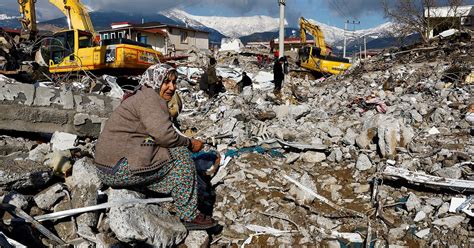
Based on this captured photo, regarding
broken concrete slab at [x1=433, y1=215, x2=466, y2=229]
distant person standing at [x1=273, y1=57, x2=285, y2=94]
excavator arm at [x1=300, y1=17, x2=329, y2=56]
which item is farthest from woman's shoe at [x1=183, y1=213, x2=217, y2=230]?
excavator arm at [x1=300, y1=17, x2=329, y2=56]

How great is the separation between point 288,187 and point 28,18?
1214 cm

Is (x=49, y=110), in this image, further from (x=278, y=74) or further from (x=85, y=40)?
(x=278, y=74)

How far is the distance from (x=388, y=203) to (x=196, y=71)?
1222cm

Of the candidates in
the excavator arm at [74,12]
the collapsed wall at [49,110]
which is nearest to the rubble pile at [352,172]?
the collapsed wall at [49,110]

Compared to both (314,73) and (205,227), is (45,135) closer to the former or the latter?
(205,227)

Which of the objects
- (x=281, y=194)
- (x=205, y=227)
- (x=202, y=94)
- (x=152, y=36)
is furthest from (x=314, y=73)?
(x=152, y=36)

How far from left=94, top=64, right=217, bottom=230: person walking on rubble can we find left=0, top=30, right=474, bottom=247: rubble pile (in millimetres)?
152

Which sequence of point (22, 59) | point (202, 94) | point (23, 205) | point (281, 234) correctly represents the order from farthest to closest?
point (202, 94), point (22, 59), point (281, 234), point (23, 205)

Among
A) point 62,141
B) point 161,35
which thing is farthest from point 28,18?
point 161,35

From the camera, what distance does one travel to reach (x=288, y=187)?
4.10 metres

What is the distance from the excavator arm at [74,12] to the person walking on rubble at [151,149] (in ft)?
37.1

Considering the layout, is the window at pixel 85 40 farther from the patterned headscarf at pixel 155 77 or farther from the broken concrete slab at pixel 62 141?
the patterned headscarf at pixel 155 77

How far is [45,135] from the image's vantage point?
4.62 meters

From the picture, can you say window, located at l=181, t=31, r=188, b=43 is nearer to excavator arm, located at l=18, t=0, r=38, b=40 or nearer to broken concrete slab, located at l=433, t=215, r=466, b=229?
excavator arm, located at l=18, t=0, r=38, b=40
